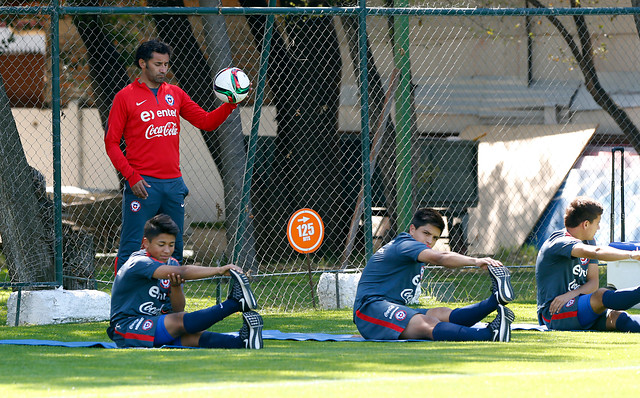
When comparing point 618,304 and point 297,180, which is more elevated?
point 297,180

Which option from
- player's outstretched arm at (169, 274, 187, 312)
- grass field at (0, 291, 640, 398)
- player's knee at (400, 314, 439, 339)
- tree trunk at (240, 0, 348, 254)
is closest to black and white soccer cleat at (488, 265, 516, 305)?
grass field at (0, 291, 640, 398)

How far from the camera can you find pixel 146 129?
305 inches

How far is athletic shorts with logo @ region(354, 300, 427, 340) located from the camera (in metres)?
6.69

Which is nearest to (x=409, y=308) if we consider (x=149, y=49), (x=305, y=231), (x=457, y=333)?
(x=457, y=333)

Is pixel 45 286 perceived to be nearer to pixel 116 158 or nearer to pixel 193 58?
pixel 116 158

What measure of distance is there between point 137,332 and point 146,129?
2.01 m

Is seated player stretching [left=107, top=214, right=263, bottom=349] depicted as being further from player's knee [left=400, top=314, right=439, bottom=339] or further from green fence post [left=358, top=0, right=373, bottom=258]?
green fence post [left=358, top=0, right=373, bottom=258]

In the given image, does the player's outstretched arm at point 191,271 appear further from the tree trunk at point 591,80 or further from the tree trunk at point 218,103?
the tree trunk at point 591,80

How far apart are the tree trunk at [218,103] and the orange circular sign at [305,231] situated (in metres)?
0.55

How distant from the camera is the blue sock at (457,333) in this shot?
6.48 m

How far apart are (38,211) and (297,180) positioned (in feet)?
19.5

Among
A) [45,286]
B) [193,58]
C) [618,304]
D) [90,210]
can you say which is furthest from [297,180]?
[618,304]

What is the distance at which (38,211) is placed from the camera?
9.05 meters

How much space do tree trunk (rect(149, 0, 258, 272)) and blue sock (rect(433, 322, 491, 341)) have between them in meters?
3.28
